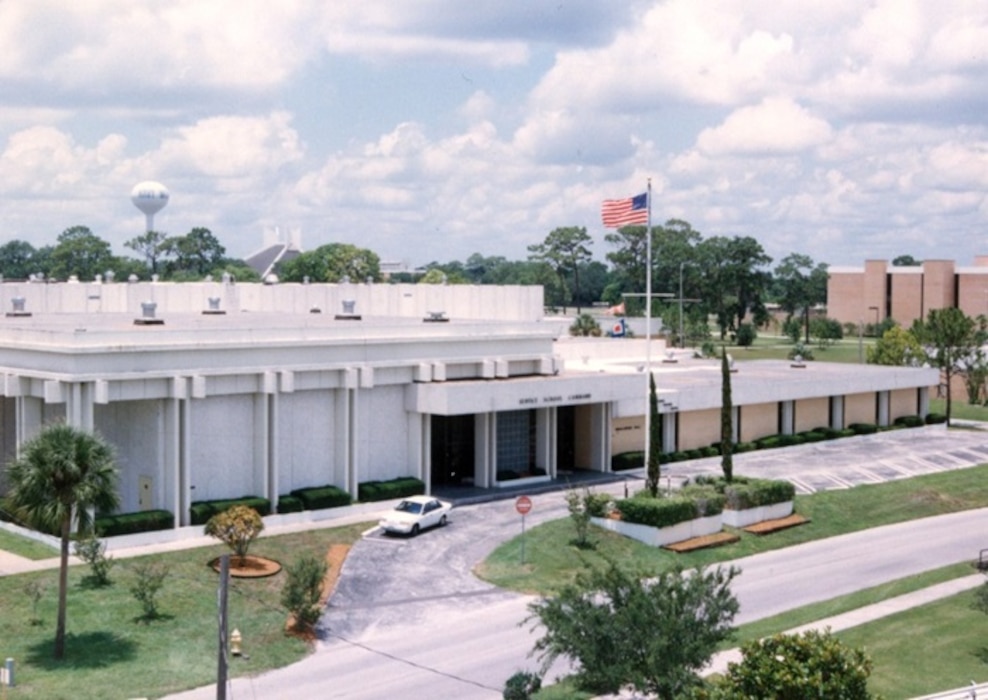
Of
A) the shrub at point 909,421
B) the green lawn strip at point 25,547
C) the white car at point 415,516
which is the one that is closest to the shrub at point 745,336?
the shrub at point 909,421

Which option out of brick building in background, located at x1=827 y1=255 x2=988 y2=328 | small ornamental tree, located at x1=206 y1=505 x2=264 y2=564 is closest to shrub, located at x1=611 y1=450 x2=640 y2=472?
small ornamental tree, located at x1=206 y1=505 x2=264 y2=564

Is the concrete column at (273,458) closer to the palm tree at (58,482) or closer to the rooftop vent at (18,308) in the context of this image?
the palm tree at (58,482)

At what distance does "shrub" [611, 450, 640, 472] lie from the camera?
64.8 meters

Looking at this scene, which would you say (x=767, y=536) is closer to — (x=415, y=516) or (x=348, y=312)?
(x=415, y=516)

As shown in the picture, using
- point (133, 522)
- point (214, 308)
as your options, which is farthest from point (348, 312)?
point (133, 522)

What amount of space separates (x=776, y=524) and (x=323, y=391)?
62.8 feet

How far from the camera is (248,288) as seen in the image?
76438 millimetres

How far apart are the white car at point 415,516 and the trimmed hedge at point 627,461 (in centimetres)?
1512

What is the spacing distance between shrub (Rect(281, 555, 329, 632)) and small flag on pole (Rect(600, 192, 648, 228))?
73.2ft

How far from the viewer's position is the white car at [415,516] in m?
49.4

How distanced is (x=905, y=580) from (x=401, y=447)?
68.0 ft

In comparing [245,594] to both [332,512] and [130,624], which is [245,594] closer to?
[130,624]

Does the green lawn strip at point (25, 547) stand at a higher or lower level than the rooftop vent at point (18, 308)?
lower

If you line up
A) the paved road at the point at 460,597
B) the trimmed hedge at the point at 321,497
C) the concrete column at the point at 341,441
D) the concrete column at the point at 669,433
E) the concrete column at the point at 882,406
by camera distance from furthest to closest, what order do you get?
1. the concrete column at the point at 882,406
2. the concrete column at the point at 669,433
3. the concrete column at the point at 341,441
4. the trimmed hedge at the point at 321,497
5. the paved road at the point at 460,597
